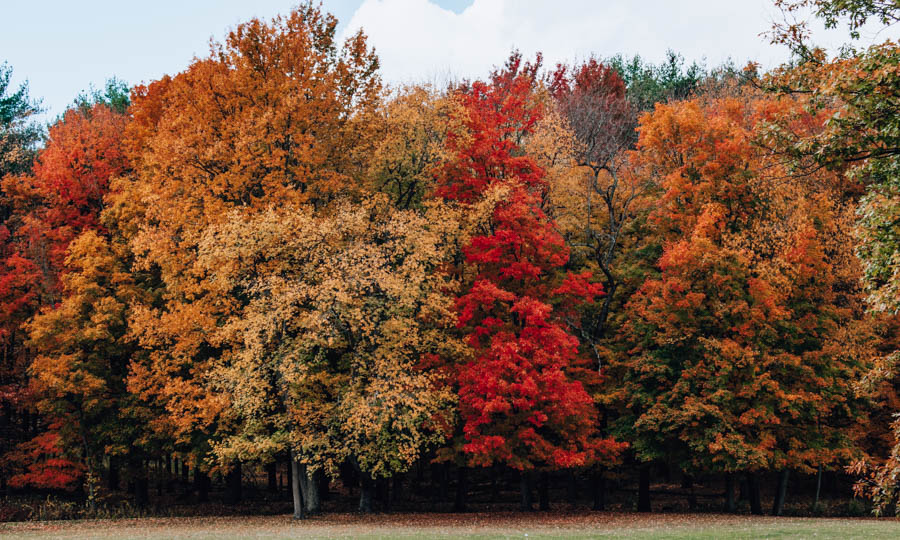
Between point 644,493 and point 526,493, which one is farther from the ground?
point 526,493

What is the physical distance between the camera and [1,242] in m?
39.8

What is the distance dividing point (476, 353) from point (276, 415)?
8323mm

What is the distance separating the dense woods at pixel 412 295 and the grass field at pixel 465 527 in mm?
2151

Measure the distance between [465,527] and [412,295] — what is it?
8225mm

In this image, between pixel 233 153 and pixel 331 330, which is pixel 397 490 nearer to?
pixel 331 330

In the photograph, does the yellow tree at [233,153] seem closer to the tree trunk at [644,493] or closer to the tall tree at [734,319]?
the tall tree at [734,319]

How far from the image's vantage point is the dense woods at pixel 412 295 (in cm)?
2662

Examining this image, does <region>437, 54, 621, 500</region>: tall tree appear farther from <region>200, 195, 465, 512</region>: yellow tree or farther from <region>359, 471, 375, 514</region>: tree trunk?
<region>359, 471, 375, 514</region>: tree trunk

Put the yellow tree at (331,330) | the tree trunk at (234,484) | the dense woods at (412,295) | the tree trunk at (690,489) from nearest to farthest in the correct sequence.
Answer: the yellow tree at (331,330), the dense woods at (412,295), the tree trunk at (234,484), the tree trunk at (690,489)

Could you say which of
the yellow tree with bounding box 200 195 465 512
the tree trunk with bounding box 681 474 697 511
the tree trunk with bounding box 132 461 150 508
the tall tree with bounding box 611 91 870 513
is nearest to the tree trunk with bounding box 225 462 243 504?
the tree trunk with bounding box 132 461 150 508

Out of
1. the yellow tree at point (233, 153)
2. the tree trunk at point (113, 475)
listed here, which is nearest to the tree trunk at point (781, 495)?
the yellow tree at point (233, 153)

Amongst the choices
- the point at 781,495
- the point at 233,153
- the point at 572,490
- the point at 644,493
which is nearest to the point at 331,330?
the point at 233,153

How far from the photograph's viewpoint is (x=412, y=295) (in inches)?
1025

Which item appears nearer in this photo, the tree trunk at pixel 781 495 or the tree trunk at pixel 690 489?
the tree trunk at pixel 781 495
